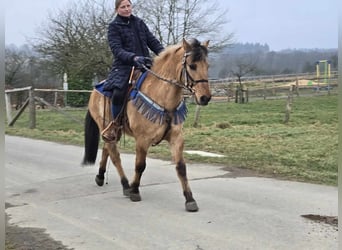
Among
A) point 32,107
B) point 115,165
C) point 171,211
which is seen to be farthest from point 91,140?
point 32,107

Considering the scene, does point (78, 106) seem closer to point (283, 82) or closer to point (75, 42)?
point (75, 42)

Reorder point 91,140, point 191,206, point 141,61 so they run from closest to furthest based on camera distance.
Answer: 1. point 191,206
2. point 141,61
3. point 91,140

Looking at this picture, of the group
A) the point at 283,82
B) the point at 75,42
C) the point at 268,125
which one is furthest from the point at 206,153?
the point at 283,82

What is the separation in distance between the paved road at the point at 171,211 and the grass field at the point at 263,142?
77cm

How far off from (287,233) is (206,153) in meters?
5.62

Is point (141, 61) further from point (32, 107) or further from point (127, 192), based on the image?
point (32, 107)

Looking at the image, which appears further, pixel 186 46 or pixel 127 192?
pixel 127 192

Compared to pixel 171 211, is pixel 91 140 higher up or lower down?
higher up

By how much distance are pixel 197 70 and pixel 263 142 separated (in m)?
6.60

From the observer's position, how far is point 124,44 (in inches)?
251

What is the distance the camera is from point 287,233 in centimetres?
469

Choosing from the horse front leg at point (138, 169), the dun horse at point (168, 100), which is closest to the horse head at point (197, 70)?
the dun horse at point (168, 100)

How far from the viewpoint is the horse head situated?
5227 mm

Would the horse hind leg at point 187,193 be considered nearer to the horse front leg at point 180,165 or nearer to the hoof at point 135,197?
the horse front leg at point 180,165
